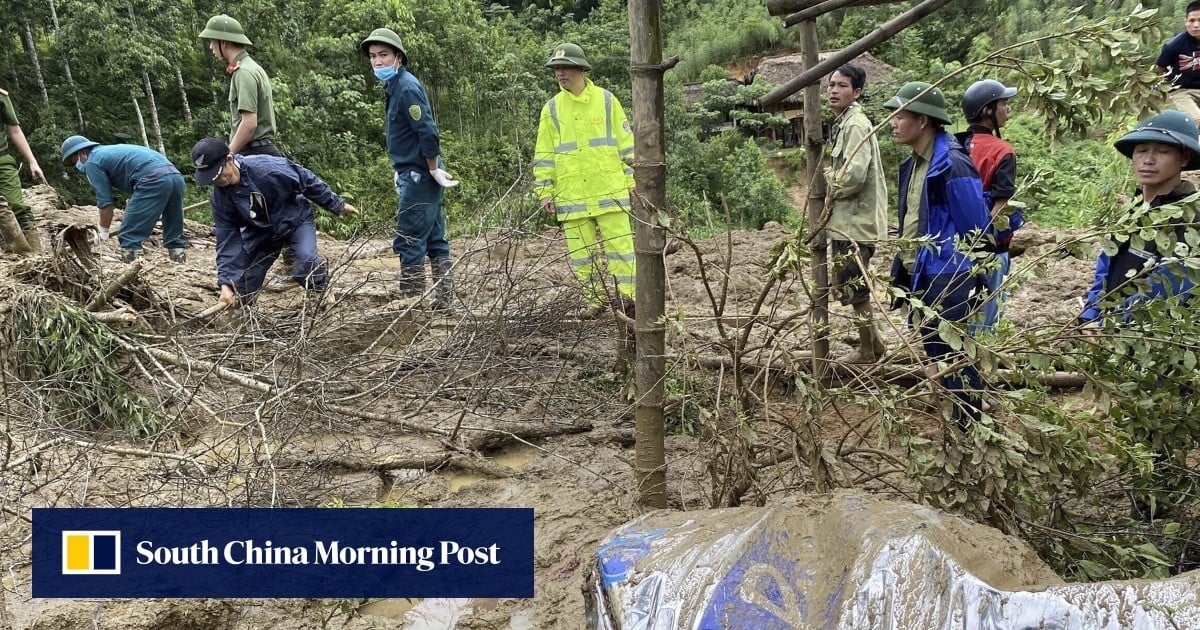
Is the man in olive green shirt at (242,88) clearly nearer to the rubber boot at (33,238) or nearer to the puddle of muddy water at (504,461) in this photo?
the rubber boot at (33,238)

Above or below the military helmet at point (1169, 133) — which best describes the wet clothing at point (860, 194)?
above

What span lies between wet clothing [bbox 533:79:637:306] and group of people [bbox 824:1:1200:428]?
1268mm

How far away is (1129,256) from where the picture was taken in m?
2.64

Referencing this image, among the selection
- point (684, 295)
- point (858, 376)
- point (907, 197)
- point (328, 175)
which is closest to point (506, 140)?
point (328, 175)

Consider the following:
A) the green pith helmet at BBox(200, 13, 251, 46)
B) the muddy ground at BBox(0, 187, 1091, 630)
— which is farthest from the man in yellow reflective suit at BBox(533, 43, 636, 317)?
the green pith helmet at BBox(200, 13, 251, 46)

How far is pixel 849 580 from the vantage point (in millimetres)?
1544

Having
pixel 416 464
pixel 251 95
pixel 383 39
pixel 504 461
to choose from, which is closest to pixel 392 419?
pixel 416 464

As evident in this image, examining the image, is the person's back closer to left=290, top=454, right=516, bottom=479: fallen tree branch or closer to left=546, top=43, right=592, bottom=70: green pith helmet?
left=546, top=43, right=592, bottom=70: green pith helmet

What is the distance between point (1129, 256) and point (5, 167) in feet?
22.4

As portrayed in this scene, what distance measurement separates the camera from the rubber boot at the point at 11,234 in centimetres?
564

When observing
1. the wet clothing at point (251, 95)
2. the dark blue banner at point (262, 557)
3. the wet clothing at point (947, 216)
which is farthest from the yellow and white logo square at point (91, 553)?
the wet clothing at point (251, 95)

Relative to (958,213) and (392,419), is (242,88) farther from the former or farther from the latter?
(958,213)

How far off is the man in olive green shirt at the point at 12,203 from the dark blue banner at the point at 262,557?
12.9 ft

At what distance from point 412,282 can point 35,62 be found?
1118cm
